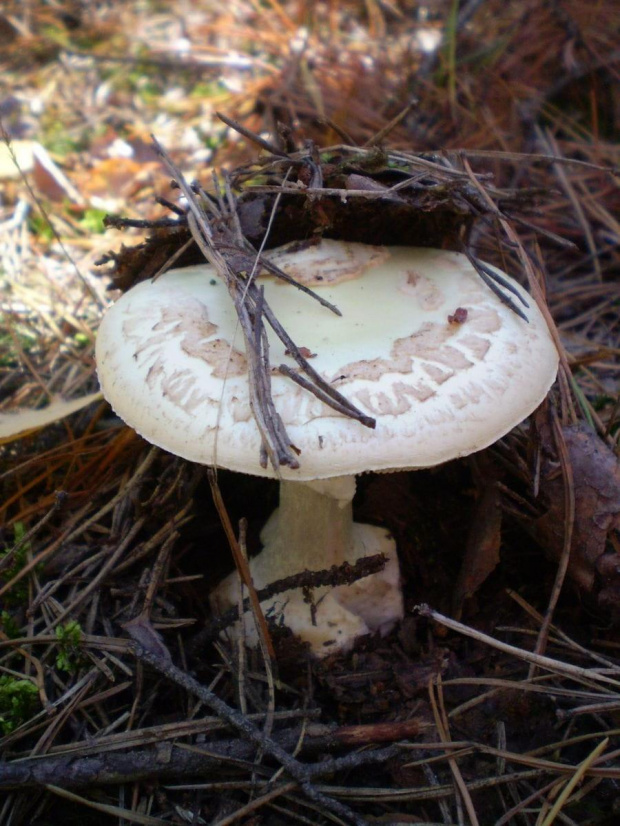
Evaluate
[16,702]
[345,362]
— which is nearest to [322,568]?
[345,362]

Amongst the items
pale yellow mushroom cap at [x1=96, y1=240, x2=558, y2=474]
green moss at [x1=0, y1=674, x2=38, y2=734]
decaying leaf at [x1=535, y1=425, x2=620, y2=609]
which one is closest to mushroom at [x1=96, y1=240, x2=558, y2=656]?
pale yellow mushroom cap at [x1=96, y1=240, x2=558, y2=474]

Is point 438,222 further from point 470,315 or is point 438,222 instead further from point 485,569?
point 485,569

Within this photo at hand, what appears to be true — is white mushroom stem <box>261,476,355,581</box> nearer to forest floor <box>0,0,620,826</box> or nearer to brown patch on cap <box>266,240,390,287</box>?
forest floor <box>0,0,620,826</box>

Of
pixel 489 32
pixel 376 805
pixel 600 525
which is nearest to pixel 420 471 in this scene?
pixel 600 525

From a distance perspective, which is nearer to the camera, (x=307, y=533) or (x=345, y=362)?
(x=345, y=362)

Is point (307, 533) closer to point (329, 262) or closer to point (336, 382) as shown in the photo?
point (336, 382)

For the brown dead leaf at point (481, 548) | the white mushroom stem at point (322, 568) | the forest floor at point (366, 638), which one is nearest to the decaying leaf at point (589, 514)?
the forest floor at point (366, 638)

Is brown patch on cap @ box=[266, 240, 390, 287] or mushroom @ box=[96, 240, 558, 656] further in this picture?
brown patch on cap @ box=[266, 240, 390, 287]
